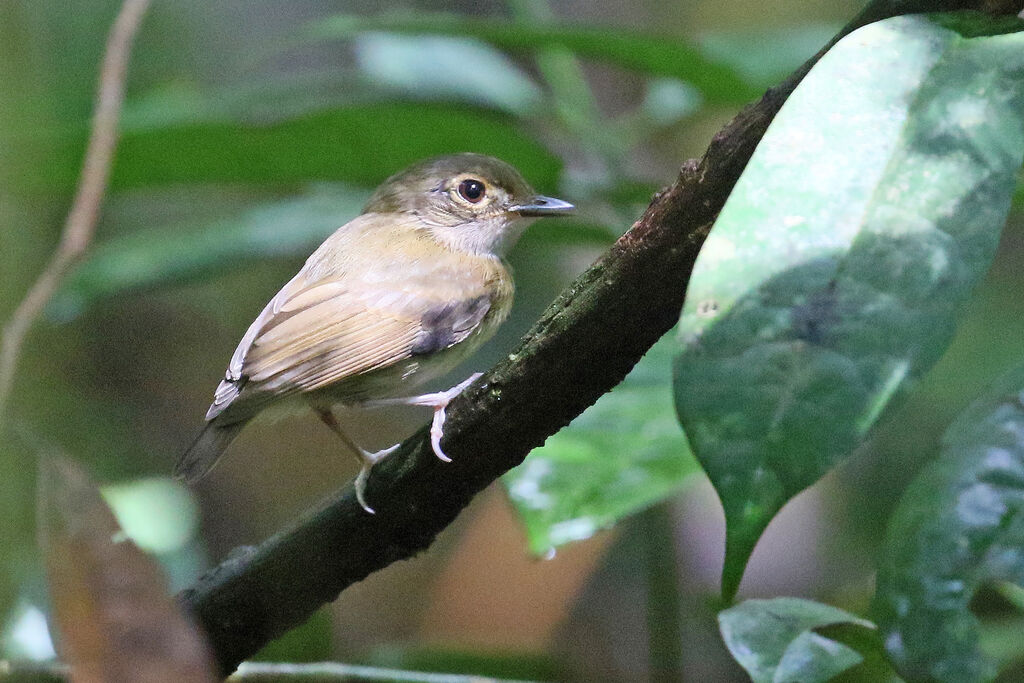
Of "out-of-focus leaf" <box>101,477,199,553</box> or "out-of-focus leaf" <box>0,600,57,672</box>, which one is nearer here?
"out-of-focus leaf" <box>0,600,57,672</box>

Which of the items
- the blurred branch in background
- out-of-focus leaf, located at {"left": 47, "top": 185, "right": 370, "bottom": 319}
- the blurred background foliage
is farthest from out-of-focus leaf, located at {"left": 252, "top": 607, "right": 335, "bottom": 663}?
out-of-focus leaf, located at {"left": 47, "top": 185, "right": 370, "bottom": 319}

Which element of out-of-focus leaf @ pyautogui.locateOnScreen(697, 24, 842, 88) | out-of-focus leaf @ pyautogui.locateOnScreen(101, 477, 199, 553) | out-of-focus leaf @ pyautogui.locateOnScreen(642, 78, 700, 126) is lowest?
out-of-focus leaf @ pyautogui.locateOnScreen(101, 477, 199, 553)

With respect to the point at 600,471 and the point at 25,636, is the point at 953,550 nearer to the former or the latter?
the point at 600,471

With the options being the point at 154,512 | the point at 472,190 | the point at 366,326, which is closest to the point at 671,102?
the point at 472,190

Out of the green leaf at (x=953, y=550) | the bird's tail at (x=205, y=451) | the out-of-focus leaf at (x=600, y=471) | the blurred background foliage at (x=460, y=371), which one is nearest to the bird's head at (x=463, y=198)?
the blurred background foliage at (x=460, y=371)

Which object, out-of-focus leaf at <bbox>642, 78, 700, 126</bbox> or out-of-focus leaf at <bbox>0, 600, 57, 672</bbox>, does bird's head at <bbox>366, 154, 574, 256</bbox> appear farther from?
out-of-focus leaf at <bbox>0, 600, 57, 672</bbox>

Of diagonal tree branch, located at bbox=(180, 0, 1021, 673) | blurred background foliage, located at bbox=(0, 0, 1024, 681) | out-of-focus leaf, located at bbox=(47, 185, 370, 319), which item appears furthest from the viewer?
out-of-focus leaf, located at bbox=(47, 185, 370, 319)

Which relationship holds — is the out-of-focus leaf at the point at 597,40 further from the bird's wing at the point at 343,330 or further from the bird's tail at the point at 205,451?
the bird's tail at the point at 205,451
